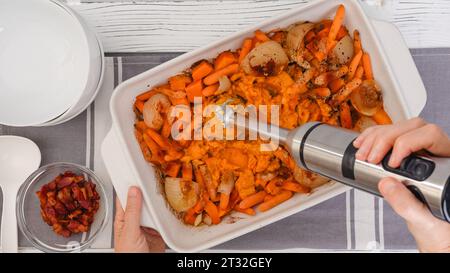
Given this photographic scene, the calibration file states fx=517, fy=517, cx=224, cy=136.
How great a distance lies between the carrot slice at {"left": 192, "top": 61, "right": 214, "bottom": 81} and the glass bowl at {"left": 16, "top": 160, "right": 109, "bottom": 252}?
1.01 feet

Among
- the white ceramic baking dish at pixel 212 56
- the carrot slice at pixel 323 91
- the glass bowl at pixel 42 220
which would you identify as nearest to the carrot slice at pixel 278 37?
the white ceramic baking dish at pixel 212 56

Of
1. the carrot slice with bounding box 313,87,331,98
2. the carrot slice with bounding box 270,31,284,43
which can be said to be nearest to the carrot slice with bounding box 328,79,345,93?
the carrot slice with bounding box 313,87,331,98

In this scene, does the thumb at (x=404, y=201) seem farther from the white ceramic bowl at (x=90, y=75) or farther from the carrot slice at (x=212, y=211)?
the white ceramic bowl at (x=90, y=75)

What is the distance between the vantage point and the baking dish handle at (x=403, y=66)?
0.99m

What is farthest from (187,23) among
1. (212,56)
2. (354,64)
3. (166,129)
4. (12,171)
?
(12,171)

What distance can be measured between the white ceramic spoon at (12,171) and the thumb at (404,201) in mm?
755

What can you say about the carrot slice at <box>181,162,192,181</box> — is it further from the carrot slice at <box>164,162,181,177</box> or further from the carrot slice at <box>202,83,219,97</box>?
the carrot slice at <box>202,83,219,97</box>

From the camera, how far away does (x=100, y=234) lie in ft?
3.66

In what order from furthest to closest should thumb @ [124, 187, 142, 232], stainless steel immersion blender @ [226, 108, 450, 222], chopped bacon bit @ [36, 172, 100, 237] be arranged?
chopped bacon bit @ [36, 172, 100, 237]
thumb @ [124, 187, 142, 232]
stainless steel immersion blender @ [226, 108, 450, 222]

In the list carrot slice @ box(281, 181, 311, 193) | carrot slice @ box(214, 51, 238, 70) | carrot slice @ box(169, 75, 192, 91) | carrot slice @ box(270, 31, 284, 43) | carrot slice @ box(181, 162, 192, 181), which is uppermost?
carrot slice @ box(270, 31, 284, 43)

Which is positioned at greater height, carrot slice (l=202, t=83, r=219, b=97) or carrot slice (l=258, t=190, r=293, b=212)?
carrot slice (l=202, t=83, r=219, b=97)

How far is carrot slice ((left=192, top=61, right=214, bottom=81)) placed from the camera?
99cm

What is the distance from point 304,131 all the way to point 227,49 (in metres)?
0.27

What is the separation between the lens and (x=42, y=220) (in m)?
1.11
